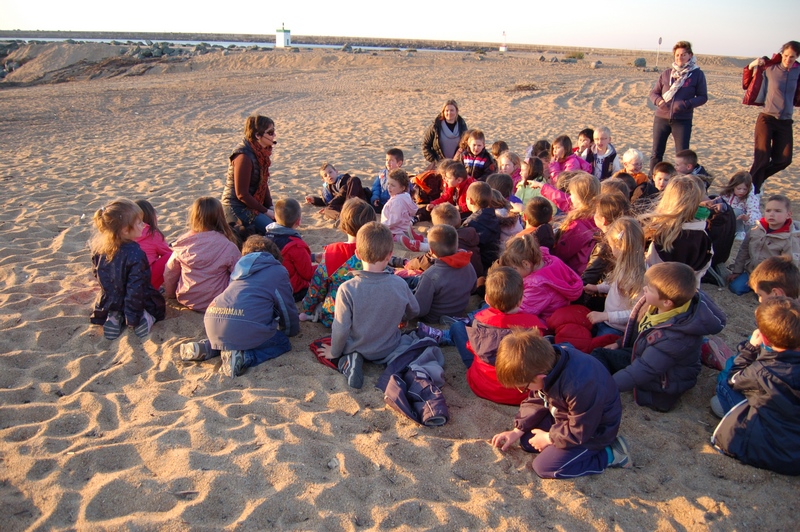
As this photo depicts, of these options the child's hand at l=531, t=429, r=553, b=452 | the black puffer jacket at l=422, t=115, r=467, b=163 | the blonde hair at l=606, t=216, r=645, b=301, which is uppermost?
the black puffer jacket at l=422, t=115, r=467, b=163

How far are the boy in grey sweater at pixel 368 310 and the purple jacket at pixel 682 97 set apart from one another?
5355 millimetres

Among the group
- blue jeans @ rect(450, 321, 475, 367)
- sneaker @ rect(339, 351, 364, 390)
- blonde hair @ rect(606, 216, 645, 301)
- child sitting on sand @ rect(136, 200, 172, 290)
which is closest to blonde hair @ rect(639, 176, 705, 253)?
blonde hair @ rect(606, 216, 645, 301)

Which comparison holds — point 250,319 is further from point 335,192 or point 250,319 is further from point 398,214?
point 335,192

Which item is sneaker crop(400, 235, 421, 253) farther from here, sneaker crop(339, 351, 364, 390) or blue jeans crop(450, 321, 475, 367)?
sneaker crop(339, 351, 364, 390)

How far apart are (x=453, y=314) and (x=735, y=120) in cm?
1345

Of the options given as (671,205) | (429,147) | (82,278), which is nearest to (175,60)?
(429,147)

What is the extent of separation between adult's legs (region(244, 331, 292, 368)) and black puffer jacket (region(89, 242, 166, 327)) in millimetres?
1108

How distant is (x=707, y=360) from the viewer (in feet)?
12.7

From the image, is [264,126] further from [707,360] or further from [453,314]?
[707,360]

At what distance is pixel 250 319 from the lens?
12.3ft

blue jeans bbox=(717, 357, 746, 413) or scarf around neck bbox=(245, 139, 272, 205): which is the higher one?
scarf around neck bbox=(245, 139, 272, 205)

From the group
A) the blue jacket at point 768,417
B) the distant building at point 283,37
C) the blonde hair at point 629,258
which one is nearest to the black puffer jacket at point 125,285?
the blonde hair at point 629,258

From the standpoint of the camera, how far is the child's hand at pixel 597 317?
3.98 m

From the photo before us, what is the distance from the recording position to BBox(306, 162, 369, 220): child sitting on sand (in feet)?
A: 22.5
